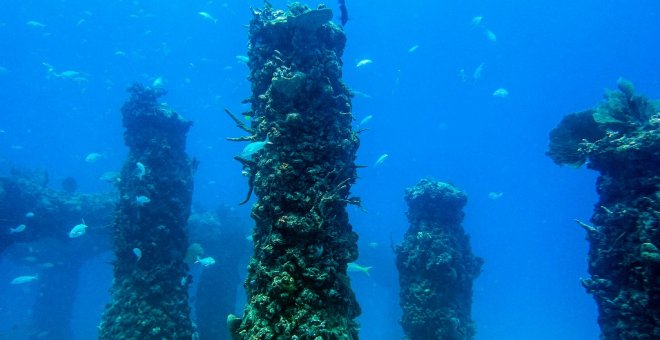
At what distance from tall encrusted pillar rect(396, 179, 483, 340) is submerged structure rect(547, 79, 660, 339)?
389 cm

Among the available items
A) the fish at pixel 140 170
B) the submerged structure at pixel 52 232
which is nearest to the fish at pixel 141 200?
the fish at pixel 140 170

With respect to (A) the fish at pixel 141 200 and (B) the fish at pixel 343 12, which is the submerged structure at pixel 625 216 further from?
(A) the fish at pixel 141 200

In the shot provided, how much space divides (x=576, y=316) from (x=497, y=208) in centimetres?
9171

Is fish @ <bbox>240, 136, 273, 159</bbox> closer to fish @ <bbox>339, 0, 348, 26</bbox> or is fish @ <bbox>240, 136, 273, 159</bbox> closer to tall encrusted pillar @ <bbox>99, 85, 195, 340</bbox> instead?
fish @ <bbox>339, 0, 348, 26</bbox>

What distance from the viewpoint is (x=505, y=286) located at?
305 feet

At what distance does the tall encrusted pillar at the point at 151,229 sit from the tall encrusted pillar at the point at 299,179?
510 cm

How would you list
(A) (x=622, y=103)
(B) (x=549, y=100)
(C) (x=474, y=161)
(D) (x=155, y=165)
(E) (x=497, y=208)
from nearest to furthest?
(A) (x=622, y=103), (D) (x=155, y=165), (B) (x=549, y=100), (C) (x=474, y=161), (E) (x=497, y=208)

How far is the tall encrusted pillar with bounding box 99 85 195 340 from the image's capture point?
9.38 metres

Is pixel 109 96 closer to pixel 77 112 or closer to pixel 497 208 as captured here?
pixel 77 112

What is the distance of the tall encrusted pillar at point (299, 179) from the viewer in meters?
4.45

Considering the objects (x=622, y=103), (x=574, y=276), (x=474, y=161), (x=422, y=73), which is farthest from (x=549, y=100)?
(x=622, y=103)

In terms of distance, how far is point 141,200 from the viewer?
1052cm

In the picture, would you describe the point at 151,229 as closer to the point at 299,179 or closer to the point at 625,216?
the point at 299,179

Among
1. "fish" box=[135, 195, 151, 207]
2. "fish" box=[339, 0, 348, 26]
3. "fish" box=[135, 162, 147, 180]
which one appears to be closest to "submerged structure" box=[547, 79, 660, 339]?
"fish" box=[339, 0, 348, 26]
